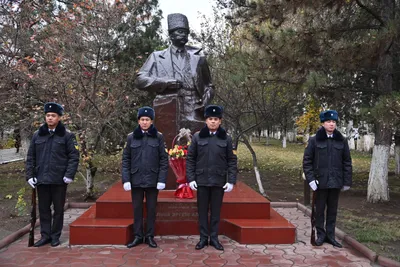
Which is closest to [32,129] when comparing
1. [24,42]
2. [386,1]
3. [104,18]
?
[24,42]

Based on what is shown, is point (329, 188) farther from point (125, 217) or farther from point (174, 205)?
point (125, 217)

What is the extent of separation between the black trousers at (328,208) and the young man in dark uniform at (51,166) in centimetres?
316

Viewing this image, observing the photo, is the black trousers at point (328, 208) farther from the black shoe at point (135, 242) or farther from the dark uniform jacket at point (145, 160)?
the black shoe at point (135, 242)

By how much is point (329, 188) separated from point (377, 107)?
2251 mm

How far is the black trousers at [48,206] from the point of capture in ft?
16.2

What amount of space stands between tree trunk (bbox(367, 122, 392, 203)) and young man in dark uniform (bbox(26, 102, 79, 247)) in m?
6.18

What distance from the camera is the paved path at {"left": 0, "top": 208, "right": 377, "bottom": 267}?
4.29 meters

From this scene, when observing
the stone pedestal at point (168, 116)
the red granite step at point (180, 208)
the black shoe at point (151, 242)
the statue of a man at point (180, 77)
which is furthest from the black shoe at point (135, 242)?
the statue of a man at point (180, 77)

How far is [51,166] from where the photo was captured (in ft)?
15.8

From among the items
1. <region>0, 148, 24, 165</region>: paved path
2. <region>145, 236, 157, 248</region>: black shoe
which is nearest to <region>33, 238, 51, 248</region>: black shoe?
<region>145, 236, 157, 248</region>: black shoe

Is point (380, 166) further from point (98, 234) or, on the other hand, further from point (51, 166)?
point (51, 166)

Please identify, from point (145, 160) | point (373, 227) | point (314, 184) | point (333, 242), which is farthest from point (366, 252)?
point (145, 160)

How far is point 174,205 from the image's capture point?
212 inches

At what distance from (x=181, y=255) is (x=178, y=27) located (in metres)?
3.77
